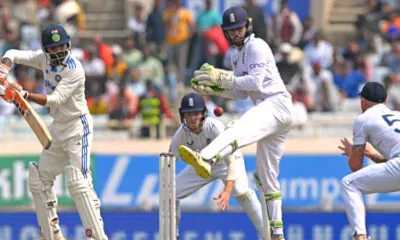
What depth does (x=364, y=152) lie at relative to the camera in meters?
11.9

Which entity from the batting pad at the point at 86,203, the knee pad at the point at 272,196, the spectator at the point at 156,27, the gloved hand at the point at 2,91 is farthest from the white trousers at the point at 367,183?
the spectator at the point at 156,27

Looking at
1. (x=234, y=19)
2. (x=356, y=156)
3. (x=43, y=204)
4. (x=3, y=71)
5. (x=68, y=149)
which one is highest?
(x=234, y=19)

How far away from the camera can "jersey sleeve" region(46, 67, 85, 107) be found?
11.4 metres

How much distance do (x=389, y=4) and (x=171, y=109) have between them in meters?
4.33

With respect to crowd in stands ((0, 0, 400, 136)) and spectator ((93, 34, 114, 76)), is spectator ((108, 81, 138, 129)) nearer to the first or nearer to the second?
crowd in stands ((0, 0, 400, 136))

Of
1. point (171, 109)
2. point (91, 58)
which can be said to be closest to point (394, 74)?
point (171, 109)

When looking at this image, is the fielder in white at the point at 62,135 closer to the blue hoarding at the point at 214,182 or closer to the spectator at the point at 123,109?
the blue hoarding at the point at 214,182

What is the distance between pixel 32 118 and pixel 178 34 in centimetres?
832

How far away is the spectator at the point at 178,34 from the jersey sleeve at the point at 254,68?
26.6 ft

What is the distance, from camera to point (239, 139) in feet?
36.6

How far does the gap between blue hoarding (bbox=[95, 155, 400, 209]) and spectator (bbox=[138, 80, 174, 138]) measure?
3.92 feet

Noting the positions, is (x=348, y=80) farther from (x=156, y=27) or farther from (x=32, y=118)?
(x=32, y=118)

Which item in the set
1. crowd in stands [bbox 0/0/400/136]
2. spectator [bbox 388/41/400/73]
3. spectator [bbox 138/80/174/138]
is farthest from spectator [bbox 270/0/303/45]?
spectator [bbox 138/80/174/138]

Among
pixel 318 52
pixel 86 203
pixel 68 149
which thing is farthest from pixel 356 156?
pixel 318 52
